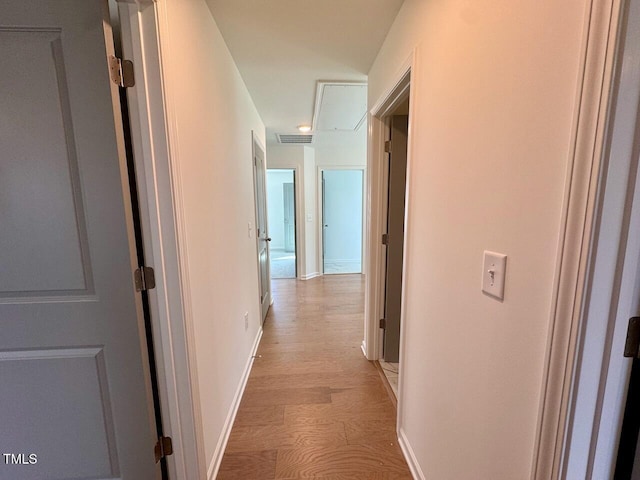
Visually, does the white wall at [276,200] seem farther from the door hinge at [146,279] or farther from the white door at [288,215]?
the door hinge at [146,279]

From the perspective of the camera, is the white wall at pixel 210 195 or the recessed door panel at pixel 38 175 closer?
the recessed door panel at pixel 38 175

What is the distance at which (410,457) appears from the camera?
55.1 inches

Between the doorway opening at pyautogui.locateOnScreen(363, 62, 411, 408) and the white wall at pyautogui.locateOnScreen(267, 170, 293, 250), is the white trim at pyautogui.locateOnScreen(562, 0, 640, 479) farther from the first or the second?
the white wall at pyautogui.locateOnScreen(267, 170, 293, 250)

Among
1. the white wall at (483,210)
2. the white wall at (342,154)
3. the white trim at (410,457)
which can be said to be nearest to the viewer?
the white wall at (483,210)

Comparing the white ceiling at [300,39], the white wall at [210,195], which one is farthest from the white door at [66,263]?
the white ceiling at [300,39]

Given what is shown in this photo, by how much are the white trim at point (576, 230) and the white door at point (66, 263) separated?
4.19 feet

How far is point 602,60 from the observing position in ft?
1.60

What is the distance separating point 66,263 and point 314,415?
1563mm

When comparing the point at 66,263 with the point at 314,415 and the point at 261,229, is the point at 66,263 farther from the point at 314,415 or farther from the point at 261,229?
the point at 261,229

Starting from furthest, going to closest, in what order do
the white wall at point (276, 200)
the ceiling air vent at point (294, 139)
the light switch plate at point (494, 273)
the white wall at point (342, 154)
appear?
the white wall at point (276, 200)
the white wall at point (342, 154)
the ceiling air vent at point (294, 139)
the light switch plate at point (494, 273)

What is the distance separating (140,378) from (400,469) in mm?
1327

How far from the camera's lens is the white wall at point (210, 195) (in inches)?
43.8

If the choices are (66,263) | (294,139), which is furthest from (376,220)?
(294,139)

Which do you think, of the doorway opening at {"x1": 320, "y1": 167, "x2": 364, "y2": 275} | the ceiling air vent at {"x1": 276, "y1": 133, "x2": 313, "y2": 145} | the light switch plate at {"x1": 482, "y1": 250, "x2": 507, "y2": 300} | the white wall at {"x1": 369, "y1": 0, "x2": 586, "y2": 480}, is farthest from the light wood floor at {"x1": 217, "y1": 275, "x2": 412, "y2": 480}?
the doorway opening at {"x1": 320, "y1": 167, "x2": 364, "y2": 275}
